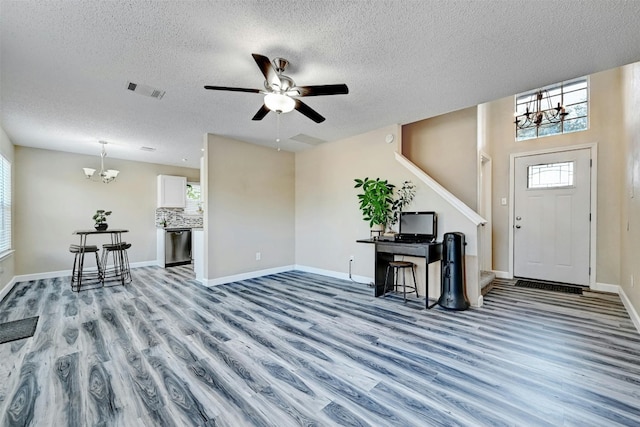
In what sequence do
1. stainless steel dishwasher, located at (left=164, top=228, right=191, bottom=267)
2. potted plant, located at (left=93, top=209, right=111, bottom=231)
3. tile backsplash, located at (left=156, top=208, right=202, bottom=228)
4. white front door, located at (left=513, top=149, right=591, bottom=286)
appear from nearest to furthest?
1. white front door, located at (left=513, top=149, right=591, bottom=286)
2. potted plant, located at (left=93, top=209, right=111, bottom=231)
3. stainless steel dishwasher, located at (left=164, top=228, right=191, bottom=267)
4. tile backsplash, located at (left=156, top=208, right=202, bottom=228)

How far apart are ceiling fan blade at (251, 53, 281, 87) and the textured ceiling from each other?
0.23 metres

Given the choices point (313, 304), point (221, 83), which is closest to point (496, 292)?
point (313, 304)

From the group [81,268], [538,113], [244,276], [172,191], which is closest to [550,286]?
[538,113]

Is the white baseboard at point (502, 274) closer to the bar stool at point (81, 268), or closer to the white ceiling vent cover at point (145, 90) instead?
the white ceiling vent cover at point (145, 90)

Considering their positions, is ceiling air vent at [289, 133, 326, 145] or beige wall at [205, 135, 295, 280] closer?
beige wall at [205, 135, 295, 280]

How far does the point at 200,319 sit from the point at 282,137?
10.1ft

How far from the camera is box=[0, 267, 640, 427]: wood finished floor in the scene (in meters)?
1.55

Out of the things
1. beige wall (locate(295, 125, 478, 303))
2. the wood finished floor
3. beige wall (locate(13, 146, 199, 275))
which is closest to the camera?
the wood finished floor

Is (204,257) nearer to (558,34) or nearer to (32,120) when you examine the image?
→ (32,120)

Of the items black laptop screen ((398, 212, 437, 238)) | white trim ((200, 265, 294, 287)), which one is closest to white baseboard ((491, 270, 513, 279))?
black laptop screen ((398, 212, 437, 238))

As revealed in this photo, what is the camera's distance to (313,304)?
11.3 ft

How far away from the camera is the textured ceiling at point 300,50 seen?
1.78 meters

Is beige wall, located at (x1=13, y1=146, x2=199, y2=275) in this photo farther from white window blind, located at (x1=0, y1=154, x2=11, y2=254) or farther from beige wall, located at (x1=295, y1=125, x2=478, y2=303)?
beige wall, located at (x1=295, y1=125, x2=478, y2=303)

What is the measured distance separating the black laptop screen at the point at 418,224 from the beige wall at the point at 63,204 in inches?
230
